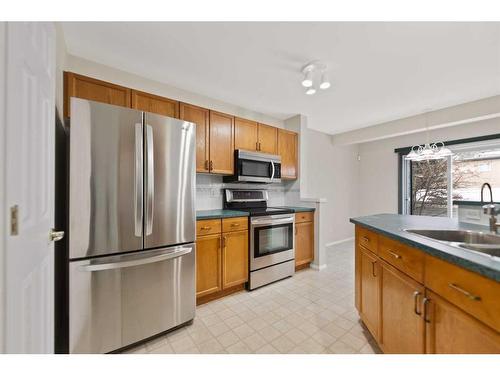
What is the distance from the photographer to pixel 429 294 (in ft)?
3.19

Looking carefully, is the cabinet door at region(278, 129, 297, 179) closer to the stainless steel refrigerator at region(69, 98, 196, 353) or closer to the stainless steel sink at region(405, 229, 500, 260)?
the stainless steel refrigerator at region(69, 98, 196, 353)

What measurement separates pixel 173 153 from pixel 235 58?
103 cm

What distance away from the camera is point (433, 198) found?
383 cm

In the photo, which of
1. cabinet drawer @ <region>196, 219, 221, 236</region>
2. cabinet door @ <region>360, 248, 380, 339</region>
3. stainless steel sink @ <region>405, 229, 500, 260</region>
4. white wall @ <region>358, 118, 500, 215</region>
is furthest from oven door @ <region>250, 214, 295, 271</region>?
white wall @ <region>358, 118, 500, 215</region>

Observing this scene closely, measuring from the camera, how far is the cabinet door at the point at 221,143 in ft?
8.18

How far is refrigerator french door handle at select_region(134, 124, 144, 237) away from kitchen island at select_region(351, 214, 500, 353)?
169 cm

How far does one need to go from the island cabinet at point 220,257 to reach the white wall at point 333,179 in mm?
2186

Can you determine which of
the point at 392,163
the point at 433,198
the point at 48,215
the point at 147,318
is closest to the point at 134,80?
the point at 48,215

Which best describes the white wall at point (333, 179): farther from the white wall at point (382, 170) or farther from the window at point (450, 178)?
the window at point (450, 178)

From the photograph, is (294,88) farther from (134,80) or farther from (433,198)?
(433,198)

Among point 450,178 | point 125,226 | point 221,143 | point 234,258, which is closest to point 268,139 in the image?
point 221,143

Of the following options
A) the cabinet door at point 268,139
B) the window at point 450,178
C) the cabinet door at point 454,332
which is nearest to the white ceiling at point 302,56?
the cabinet door at point 268,139

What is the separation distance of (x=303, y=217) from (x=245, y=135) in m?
1.44
